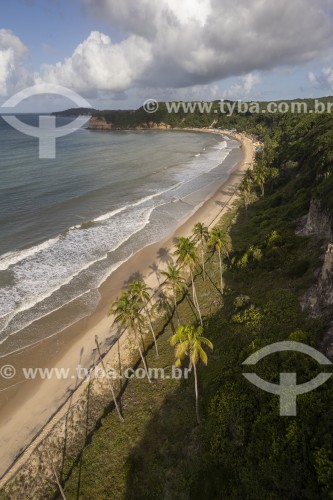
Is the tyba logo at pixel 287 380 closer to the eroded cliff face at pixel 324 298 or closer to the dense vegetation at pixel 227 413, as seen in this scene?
the dense vegetation at pixel 227 413

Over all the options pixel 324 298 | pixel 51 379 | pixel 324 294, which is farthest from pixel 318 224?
pixel 51 379

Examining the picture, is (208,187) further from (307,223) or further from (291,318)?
(291,318)

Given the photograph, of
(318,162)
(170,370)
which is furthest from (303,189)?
(170,370)

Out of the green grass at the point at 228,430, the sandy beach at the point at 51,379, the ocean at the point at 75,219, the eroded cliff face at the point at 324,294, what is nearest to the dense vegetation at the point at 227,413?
the green grass at the point at 228,430

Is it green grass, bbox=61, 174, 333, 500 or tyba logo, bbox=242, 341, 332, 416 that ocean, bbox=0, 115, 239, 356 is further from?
tyba logo, bbox=242, 341, 332, 416

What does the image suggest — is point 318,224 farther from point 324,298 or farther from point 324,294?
point 324,298

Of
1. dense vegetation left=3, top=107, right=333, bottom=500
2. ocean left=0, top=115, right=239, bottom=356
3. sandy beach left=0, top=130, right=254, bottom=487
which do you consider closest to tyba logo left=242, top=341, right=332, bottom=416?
dense vegetation left=3, top=107, right=333, bottom=500
